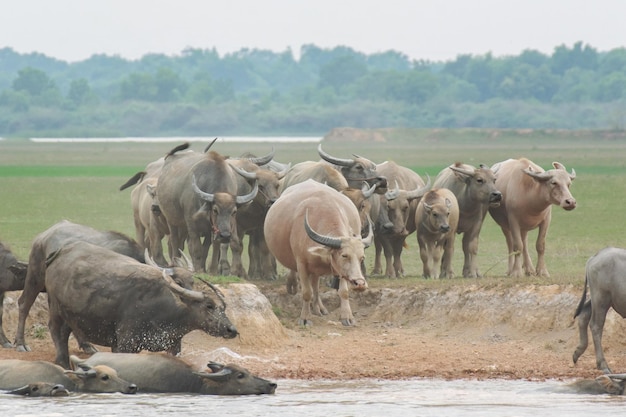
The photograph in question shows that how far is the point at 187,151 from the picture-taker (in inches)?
822

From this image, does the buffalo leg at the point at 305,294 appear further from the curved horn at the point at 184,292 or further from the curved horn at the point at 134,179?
the curved horn at the point at 134,179

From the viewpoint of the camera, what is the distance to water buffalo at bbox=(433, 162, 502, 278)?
20.0 m

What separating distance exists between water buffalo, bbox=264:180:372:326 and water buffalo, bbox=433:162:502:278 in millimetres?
3111

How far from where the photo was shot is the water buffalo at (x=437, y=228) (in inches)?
766

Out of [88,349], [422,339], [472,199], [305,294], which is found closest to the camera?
[88,349]

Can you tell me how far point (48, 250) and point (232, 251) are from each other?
4.51 m

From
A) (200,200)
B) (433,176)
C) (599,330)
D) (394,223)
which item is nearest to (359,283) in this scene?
(599,330)

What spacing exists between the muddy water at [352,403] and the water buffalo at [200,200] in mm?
4970

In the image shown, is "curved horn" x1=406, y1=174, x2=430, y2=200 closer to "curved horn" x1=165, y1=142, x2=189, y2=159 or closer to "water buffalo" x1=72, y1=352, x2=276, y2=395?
"curved horn" x1=165, y1=142, x2=189, y2=159

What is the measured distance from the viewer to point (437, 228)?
Result: 19484 millimetres

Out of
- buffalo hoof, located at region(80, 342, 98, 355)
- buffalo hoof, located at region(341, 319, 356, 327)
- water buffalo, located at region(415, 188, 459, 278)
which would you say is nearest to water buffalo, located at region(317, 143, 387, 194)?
water buffalo, located at region(415, 188, 459, 278)

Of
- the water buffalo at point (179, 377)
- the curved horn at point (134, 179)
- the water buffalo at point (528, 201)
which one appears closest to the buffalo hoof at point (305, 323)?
the water buffalo at point (179, 377)

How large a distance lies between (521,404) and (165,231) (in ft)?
30.1

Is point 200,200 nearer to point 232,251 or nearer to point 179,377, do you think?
point 232,251
